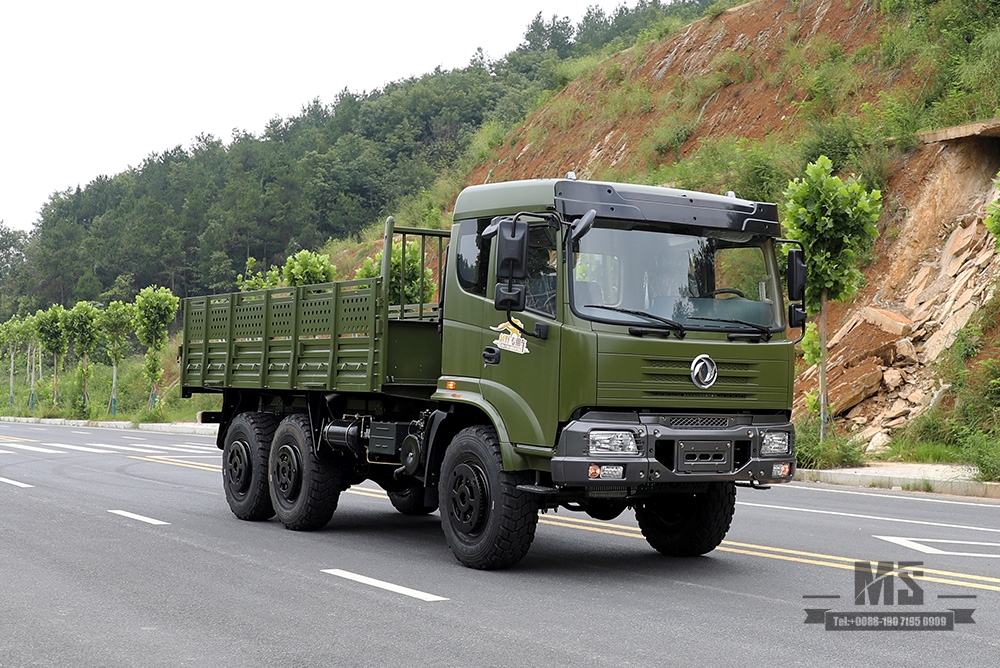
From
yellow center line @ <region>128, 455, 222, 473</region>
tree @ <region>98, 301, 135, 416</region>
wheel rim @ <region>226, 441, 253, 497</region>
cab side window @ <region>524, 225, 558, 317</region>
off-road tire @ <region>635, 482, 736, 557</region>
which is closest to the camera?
cab side window @ <region>524, 225, 558, 317</region>

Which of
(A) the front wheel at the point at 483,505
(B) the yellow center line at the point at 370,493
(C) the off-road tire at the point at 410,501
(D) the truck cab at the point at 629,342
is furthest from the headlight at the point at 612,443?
(B) the yellow center line at the point at 370,493

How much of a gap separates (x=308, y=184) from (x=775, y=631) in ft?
265

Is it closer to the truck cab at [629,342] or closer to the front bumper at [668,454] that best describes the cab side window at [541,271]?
the truck cab at [629,342]

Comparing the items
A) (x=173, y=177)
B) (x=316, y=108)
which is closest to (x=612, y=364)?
(x=173, y=177)

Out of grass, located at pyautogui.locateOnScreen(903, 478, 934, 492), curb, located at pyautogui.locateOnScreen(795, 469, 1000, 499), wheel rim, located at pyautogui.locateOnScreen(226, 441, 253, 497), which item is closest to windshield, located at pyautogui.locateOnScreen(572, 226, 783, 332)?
wheel rim, located at pyautogui.locateOnScreen(226, 441, 253, 497)

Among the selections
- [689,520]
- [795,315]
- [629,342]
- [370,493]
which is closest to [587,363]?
[629,342]

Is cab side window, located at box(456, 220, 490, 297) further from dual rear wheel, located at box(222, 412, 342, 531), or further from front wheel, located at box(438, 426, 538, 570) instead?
dual rear wheel, located at box(222, 412, 342, 531)

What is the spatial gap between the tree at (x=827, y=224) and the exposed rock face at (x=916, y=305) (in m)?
2.20

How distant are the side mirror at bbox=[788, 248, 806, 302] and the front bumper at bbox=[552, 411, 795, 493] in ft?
3.67

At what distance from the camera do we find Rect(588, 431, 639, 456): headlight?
8086 millimetres

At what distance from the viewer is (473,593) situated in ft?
26.1

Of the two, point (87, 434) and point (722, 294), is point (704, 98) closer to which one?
point (87, 434)

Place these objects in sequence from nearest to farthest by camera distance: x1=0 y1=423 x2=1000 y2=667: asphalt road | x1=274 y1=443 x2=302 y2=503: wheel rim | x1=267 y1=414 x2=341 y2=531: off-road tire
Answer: x1=0 y1=423 x2=1000 y2=667: asphalt road
x1=267 y1=414 x2=341 y2=531: off-road tire
x1=274 y1=443 x2=302 y2=503: wheel rim

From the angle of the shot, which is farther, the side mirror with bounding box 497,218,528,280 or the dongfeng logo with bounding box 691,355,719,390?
the dongfeng logo with bounding box 691,355,719,390
